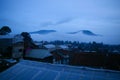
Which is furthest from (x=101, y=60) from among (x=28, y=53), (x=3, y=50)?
(x=3, y=50)

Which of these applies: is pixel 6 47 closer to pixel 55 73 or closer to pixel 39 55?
pixel 39 55

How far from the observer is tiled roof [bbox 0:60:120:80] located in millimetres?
5859

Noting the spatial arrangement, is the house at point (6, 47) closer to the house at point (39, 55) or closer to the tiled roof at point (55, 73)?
the house at point (39, 55)

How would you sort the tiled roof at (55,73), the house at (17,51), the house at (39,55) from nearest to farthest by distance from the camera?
1. the tiled roof at (55,73)
2. the house at (39,55)
3. the house at (17,51)

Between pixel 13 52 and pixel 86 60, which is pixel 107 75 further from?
pixel 13 52

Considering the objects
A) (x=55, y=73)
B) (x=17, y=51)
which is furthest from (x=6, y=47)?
(x=55, y=73)

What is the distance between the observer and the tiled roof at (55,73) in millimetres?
5859

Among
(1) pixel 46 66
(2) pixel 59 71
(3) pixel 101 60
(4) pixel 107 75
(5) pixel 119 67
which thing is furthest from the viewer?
(3) pixel 101 60

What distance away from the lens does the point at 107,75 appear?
5.91 meters

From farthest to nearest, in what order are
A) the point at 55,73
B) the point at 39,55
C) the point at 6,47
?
the point at 6,47 → the point at 39,55 → the point at 55,73

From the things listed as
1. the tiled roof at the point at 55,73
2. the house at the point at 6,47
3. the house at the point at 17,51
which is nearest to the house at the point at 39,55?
the house at the point at 17,51

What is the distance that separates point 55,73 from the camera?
632 cm

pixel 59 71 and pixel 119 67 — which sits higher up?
pixel 59 71

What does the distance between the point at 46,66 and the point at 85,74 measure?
2346mm
